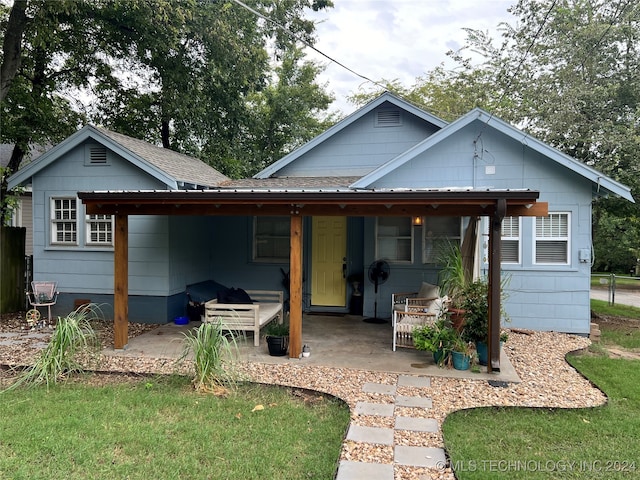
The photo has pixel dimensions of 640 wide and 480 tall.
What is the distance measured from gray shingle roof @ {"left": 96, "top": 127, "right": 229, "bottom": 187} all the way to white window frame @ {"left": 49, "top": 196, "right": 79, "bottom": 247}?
5.23ft

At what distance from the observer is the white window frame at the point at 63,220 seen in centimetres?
874

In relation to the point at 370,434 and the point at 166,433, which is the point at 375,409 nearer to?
the point at 370,434

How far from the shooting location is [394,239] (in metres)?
8.97

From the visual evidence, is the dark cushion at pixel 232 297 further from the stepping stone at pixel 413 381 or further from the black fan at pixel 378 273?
the stepping stone at pixel 413 381

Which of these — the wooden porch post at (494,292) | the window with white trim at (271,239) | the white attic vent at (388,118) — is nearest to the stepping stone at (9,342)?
the window with white trim at (271,239)

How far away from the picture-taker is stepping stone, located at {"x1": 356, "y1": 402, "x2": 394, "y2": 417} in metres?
4.21

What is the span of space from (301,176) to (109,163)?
4237 millimetres

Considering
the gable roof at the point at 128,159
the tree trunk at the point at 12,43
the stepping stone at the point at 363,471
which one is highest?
the tree trunk at the point at 12,43

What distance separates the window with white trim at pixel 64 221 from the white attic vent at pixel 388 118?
6827mm

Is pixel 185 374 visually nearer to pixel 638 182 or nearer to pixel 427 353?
pixel 427 353

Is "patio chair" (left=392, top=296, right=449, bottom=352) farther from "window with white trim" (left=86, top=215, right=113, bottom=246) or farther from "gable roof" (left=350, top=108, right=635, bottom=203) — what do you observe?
"window with white trim" (left=86, top=215, right=113, bottom=246)

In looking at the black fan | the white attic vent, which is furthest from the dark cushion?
the white attic vent

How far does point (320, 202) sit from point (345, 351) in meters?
2.35

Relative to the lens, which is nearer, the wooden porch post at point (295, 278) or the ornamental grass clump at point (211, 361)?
the ornamental grass clump at point (211, 361)
